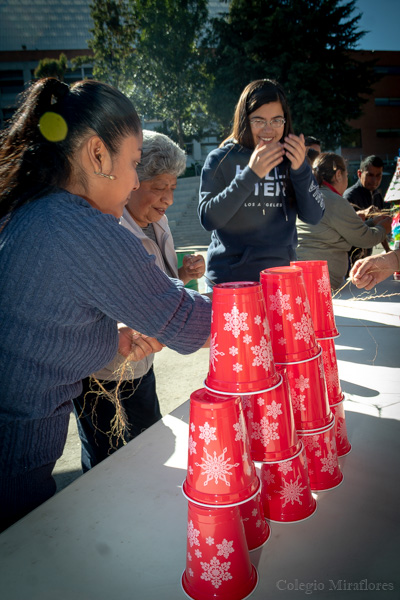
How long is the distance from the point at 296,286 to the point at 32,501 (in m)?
0.71

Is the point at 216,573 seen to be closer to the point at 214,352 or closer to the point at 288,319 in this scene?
the point at 214,352

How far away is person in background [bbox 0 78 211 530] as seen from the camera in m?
0.76

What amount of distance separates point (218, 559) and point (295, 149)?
1.39m

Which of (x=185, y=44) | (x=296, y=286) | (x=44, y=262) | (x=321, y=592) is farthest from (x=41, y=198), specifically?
(x=185, y=44)

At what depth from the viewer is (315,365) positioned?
0.85 meters

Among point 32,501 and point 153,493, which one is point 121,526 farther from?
point 32,501

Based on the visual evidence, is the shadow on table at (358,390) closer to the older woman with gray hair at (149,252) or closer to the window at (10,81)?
the older woman with gray hair at (149,252)

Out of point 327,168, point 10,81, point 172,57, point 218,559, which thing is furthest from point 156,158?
point 10,81

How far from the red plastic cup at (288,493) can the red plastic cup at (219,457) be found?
13cm

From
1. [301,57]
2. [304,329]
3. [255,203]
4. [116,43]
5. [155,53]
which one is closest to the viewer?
[304,329]

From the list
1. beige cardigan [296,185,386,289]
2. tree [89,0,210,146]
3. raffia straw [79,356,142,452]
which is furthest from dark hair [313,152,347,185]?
tree [89,0,210,146]

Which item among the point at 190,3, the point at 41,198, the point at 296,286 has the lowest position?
the point at 296,286

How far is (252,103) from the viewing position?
1822 millimetres

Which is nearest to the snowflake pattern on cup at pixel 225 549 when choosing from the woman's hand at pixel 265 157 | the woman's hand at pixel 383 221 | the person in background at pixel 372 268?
the person in background at pixel 372 268
